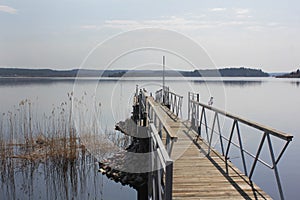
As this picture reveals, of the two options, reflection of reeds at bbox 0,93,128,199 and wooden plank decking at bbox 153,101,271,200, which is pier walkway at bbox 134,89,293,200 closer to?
wooden plank decking at bbox 153,101,271,200

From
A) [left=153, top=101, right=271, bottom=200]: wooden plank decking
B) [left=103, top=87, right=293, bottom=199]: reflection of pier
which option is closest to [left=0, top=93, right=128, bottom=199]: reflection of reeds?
[left=103, top=87, right=293, bottom=199]: reflection of pier

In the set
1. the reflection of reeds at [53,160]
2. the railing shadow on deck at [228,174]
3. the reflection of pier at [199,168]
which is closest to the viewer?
the reflection of pier at [199,168]

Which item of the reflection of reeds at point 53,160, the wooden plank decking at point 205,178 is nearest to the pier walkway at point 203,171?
the wooden plank decking at point 205,178

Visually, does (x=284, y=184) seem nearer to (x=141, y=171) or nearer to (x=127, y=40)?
(x=141, y=171)

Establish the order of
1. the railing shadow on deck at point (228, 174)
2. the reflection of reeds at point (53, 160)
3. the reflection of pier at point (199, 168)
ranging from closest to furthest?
the reflection of pier at point (199, 168)
the railing shadow on deck at point (228, 174)
the reflection of reeds at point (53, 160)

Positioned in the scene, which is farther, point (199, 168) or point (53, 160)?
point (53, 160)

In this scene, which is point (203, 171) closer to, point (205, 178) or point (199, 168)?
point (199, 168)

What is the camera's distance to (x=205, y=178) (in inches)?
182

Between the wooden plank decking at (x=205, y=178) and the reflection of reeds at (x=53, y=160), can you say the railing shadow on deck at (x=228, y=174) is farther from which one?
the reflection of reeds at (x=53, y=160)

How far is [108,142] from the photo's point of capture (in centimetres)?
1159

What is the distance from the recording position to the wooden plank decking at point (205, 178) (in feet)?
13.1

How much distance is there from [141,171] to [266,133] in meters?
5.79

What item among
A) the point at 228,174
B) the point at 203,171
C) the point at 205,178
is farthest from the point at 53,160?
the point at 228,174

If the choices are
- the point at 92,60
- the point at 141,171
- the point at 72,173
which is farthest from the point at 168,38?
the point at 72,173
